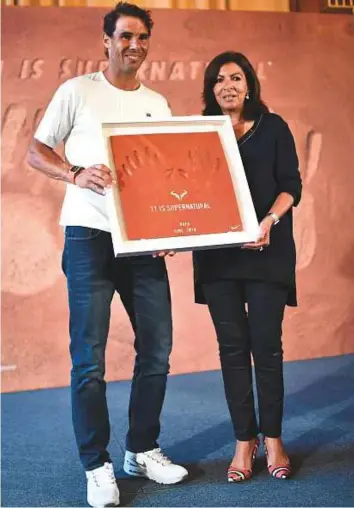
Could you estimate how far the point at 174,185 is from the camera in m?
1.77

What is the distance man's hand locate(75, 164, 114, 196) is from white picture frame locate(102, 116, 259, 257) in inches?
0.9

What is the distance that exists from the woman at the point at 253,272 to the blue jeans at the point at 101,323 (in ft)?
0.56

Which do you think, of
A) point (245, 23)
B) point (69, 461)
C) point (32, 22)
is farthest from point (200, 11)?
point (69, 461)

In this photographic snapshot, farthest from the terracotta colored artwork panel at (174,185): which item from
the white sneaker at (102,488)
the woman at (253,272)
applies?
the white sneaker at (102,488)

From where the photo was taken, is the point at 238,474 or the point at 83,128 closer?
the point at 83,128

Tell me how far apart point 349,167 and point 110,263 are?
6.67ft

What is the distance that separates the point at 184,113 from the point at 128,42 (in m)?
1.46

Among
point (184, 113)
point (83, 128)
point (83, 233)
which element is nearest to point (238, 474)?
point (83, 233)

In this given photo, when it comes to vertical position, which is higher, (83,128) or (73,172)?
(83,128)

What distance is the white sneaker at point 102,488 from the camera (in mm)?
1744

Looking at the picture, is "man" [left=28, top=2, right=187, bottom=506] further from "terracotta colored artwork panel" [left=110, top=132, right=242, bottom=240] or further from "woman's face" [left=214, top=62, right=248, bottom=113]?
"woman's face" [left=214, top=62, right=248, bottom=113]

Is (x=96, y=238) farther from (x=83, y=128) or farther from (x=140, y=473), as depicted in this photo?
(x=140, y=473)

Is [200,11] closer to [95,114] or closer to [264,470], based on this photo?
[95,114]

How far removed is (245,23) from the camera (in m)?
3.25
